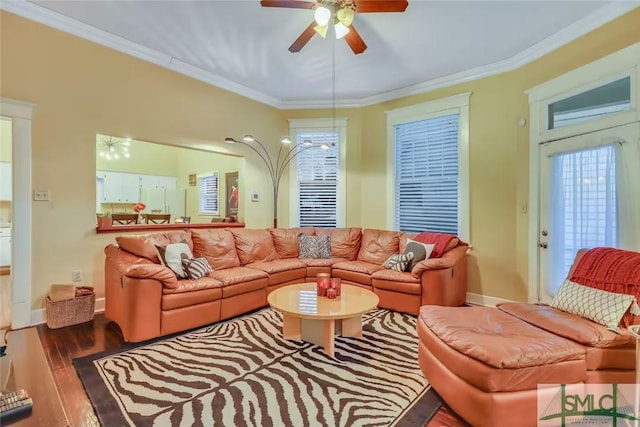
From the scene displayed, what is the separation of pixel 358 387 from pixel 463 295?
2.38m

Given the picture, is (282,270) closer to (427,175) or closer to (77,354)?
(77,354)

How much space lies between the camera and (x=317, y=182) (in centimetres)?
547

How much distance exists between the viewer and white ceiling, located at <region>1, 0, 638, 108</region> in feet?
9.71

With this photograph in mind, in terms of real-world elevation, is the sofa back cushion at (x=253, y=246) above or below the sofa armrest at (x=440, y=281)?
above

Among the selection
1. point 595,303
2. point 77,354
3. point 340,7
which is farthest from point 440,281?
point 77,354

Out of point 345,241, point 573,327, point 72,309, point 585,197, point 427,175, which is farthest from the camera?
point 345,241

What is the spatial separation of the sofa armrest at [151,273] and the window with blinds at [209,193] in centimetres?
445

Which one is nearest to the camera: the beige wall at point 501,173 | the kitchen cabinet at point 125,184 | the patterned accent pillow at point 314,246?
the beige wall at point 501,173

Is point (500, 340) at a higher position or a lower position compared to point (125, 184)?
lower

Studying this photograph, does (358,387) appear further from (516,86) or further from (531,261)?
(516,86)

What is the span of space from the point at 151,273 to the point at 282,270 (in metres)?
1.62

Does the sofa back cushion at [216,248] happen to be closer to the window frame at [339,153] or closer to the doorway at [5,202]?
the window frame at [339,153]

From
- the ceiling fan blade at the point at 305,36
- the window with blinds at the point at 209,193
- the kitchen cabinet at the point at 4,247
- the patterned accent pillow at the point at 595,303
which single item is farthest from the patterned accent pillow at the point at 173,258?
the kitchen cabinet at the point at 4,247

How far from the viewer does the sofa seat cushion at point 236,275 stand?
133 inches
